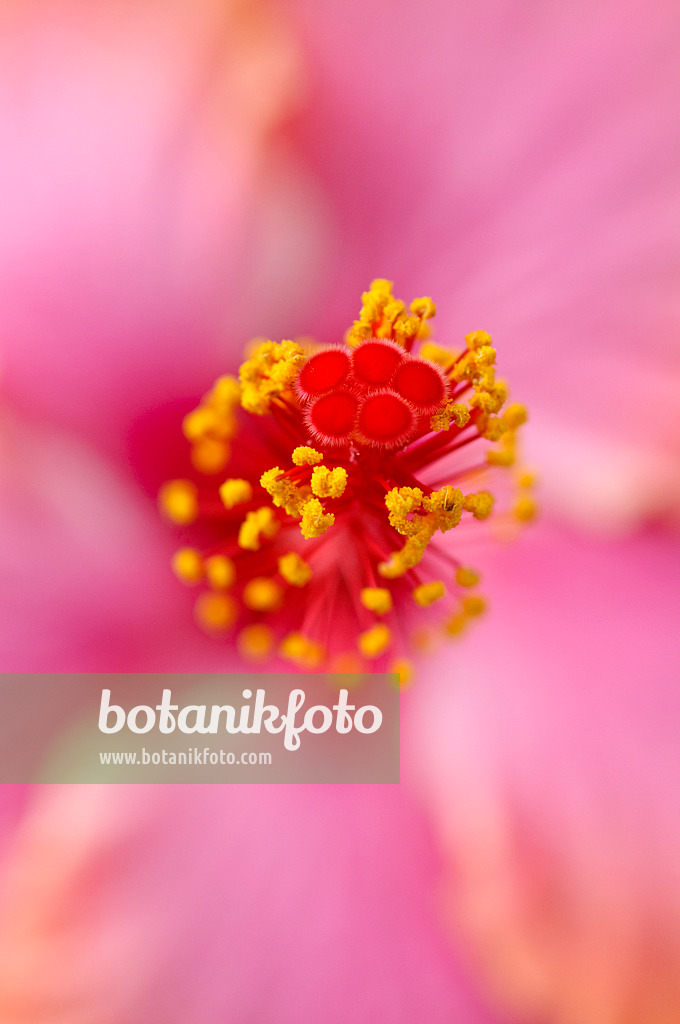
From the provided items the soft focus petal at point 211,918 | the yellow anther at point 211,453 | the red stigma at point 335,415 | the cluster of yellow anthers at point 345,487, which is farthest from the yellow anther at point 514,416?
the soft focus petal at point 211,918

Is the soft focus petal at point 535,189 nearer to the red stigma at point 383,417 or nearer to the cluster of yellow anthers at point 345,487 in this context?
the cluster of yellow anthers at point 345,487

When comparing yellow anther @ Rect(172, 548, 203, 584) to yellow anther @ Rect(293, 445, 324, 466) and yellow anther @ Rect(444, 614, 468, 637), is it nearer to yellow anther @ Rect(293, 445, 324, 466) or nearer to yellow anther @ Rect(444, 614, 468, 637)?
yellow anther @ Rect(293, 445, 324, 466)

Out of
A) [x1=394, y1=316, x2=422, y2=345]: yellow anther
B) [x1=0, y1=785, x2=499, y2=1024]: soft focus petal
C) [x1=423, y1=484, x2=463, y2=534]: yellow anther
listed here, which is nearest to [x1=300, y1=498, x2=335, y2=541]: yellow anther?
[x1=423, y1=484, x2=463, y2=534]: yellow anther

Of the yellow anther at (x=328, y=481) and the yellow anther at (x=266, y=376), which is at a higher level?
the yellow anther at (x=266, y=376)

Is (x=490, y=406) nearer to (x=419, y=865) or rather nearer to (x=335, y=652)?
(x=335, y=652)

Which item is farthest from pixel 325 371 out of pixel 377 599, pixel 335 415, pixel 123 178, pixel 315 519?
pixel 123 178

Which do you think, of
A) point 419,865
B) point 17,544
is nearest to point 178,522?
point 17,544
